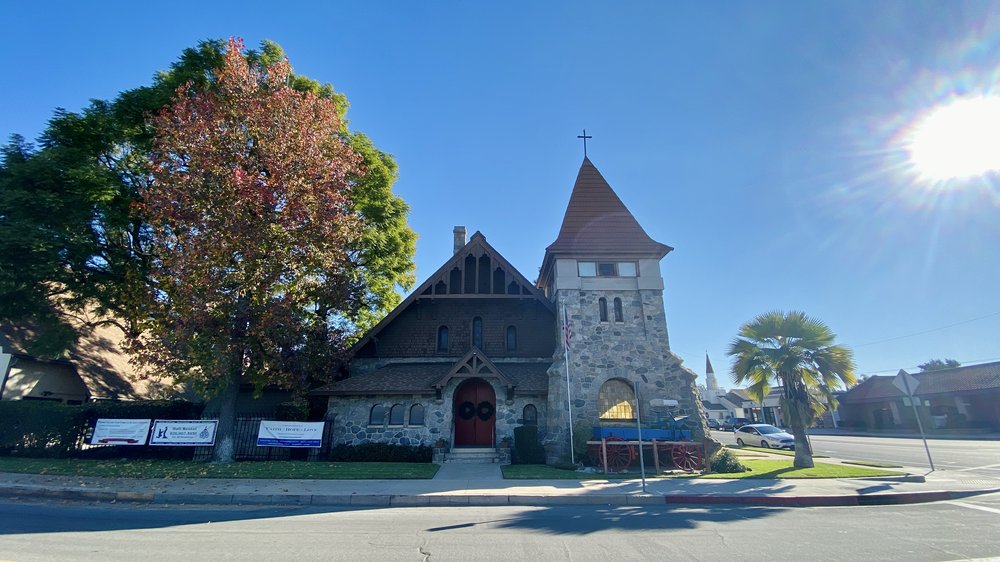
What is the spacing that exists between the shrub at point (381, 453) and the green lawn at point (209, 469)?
1.43 m

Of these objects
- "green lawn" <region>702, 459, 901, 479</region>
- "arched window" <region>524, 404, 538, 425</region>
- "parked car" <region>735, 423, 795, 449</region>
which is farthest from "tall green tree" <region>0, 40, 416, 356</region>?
"parked car" <region>735, 423, 795, 449</region>

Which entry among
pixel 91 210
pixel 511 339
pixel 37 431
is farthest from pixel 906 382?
pixel 37 431

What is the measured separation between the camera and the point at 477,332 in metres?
20.6

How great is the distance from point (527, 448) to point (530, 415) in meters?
1.68

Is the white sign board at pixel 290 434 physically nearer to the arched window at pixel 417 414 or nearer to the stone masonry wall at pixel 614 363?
the arched window at pixel 417 414

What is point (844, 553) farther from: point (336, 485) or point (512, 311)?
point (512, 311)

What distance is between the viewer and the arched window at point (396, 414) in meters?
17.7

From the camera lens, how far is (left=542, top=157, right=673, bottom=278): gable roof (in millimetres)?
19312

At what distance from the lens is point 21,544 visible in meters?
6.47

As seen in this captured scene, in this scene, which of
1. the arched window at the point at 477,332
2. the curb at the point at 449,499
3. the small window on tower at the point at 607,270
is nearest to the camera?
the curb at the point at 449,499

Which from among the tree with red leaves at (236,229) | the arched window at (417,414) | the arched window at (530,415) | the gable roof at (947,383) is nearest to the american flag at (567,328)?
the arched window at (530,415)

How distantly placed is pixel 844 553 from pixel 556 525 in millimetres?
4226

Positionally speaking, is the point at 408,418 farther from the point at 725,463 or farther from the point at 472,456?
the point at 725,463

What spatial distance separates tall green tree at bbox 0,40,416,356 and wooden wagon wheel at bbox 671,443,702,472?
43.6 feet
